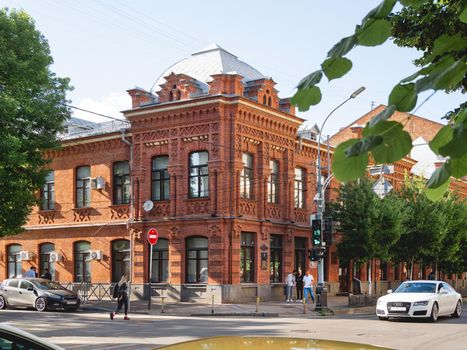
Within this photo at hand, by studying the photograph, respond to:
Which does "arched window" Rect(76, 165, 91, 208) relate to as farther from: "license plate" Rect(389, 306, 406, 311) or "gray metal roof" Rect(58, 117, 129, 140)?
"license plate" Rect(389, 306, 406, 311)

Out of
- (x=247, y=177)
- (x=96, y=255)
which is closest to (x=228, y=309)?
(x=247, y=177)

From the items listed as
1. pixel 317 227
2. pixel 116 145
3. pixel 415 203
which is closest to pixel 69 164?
pixel 116 145

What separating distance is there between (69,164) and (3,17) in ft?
42.6

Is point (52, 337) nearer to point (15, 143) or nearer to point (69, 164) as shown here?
point (15, 143)

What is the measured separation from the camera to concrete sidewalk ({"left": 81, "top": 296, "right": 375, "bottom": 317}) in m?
27.1

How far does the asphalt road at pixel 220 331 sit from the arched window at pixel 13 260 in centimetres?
1643

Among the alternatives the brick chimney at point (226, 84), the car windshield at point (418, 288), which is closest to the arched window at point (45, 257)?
the brick chimney at point (226, 84)

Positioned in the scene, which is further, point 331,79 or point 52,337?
point 52,337

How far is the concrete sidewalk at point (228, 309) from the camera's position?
27.1 metres

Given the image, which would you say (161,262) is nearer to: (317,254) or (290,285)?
(290,285)

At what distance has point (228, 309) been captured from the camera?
28.6 metres

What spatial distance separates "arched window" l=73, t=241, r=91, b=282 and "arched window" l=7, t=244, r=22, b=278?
15.3ft

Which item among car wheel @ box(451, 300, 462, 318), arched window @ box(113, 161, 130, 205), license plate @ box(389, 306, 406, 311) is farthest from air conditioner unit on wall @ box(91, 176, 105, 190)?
car wheel @ box(451, 300, 462, 318)

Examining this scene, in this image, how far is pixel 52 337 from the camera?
56.9ft
